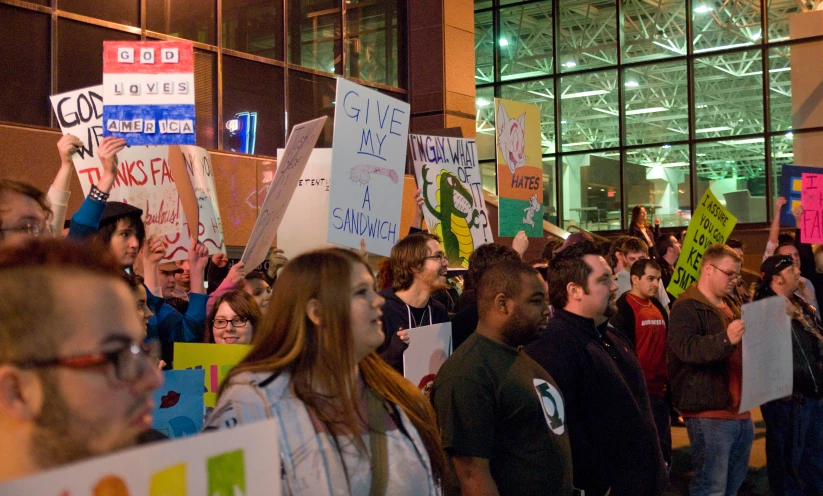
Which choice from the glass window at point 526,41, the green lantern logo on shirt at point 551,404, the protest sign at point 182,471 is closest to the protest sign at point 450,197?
the green lantern logo on shirt at point 551,404

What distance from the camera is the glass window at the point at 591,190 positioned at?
71.6ft

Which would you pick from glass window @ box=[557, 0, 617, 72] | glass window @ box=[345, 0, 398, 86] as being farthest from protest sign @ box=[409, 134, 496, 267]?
glass window @ box=[557, 0, 617, 72]

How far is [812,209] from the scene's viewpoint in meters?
9.74

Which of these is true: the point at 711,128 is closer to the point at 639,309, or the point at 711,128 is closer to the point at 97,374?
the point at 639,309

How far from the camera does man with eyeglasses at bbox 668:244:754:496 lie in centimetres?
627

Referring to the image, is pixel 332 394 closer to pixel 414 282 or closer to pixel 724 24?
pixel 414 282

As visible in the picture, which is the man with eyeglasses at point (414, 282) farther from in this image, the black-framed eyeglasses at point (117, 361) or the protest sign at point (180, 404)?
the black-framed eyeglasses at point (117, 361)

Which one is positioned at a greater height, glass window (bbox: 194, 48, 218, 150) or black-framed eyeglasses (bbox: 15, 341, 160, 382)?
glass window (bbox: 194, 48, 218, 150)

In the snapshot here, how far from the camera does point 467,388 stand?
365 centimetres

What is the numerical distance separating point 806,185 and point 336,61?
7326mm

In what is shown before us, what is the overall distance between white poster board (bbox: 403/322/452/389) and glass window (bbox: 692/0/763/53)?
58.5 ft

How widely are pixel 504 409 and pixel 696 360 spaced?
2902 mm

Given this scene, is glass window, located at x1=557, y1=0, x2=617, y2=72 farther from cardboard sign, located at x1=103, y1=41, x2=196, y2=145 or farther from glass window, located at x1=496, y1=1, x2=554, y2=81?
cardboard sign, located at x1=103, y1=41, x2=196, y2=145

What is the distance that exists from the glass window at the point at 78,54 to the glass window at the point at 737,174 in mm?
13981
